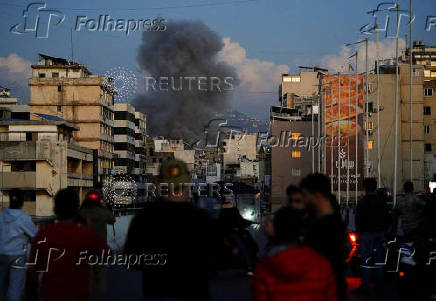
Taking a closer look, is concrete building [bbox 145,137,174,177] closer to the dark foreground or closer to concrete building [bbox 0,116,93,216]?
concrete building [bbox 0,116,93,216]

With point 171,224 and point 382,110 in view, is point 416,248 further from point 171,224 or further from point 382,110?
point 382,110

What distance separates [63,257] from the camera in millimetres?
6004

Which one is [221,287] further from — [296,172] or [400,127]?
[296,172]

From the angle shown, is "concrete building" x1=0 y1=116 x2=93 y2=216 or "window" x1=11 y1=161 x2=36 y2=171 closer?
"concrete building" x1=0 y1=116 x2=93 y2=216

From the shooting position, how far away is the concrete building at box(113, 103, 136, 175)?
105m

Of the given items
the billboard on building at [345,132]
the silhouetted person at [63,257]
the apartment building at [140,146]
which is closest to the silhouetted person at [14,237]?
the silhouetted person at [63,257]

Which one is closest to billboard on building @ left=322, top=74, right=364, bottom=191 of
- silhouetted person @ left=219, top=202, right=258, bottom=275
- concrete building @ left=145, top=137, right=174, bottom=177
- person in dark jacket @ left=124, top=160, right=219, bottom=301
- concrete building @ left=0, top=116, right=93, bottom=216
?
concrete building @ left=0, top=116, right=93, bottom=216

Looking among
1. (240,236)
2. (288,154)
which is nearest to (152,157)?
(288,154)

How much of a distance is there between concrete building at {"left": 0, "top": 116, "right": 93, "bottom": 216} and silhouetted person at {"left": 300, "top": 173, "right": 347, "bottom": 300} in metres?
60.6

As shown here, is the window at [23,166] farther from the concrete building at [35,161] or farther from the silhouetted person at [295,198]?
the silhouetted person at [295,198]

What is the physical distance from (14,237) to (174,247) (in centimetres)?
451

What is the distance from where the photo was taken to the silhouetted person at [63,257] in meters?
5.96

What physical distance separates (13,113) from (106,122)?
40.7ft

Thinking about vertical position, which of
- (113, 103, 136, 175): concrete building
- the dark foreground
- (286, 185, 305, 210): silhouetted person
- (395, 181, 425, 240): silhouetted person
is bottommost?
the dark foreground
